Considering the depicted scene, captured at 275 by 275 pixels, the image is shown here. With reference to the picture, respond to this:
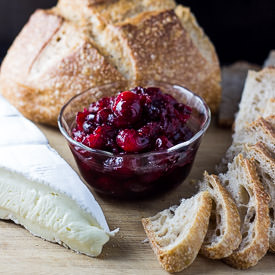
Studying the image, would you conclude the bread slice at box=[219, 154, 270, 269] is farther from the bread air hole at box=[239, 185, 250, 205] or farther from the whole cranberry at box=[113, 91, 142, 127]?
the whole cranberry at box=[113, 91, 142, 127]

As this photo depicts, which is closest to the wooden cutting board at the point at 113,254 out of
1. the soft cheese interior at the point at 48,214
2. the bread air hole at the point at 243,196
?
the soft cheese interior at the point at 48,214

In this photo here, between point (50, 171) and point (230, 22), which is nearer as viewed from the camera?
point (50, 171)

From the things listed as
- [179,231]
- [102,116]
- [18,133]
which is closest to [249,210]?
[179,231]

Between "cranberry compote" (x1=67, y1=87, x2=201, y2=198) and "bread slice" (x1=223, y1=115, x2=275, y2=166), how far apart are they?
354 millimetres

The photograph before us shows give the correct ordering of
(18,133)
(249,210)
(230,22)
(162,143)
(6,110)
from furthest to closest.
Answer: (230,22), (6,110), (18,133), (162,143), (249,210)

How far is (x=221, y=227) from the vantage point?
94.0 inches

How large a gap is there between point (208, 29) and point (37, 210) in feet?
9.10

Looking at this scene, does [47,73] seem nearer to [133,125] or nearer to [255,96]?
[133,125]

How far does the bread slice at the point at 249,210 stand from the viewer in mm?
2342

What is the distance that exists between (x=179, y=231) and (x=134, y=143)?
519 mm

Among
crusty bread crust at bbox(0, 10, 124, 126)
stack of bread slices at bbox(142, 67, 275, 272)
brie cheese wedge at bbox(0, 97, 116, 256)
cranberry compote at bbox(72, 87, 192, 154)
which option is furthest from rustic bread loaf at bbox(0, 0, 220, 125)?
stack of bread slices at bbox(142, 67, 275, 272)

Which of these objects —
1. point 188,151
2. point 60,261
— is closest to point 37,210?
point 60,261

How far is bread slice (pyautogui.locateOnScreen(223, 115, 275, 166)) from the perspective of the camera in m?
2.74

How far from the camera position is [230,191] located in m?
2.63
